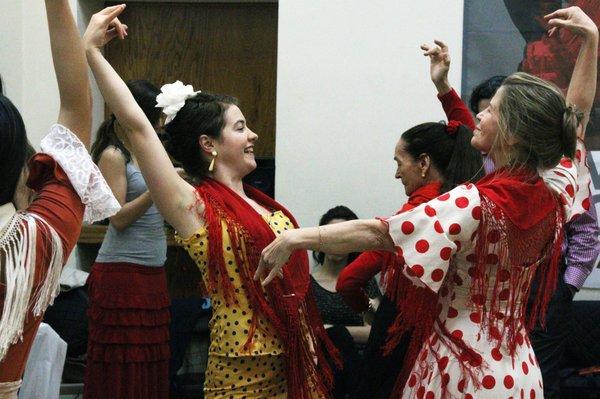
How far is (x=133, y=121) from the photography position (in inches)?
87.3

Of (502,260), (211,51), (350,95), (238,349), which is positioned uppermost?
(211,51)

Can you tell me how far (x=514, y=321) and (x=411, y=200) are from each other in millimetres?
654

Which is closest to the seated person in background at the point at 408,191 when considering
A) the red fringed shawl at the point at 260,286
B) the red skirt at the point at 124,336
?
the red fringed shawl at the point at 260,286

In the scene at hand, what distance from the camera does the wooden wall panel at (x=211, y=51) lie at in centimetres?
487

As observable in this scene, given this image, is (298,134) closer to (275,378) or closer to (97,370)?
(97,370)

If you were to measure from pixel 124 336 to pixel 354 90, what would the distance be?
1662 mm

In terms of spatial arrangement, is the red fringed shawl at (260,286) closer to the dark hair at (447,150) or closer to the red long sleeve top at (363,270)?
the red long sleeve top at (363,270)

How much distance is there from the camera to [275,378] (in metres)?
2.34

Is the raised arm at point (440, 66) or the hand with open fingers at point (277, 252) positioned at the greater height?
the raised arm at point (440, 66)

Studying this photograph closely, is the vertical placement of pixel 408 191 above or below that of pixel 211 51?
below

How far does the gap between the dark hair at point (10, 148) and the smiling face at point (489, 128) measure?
1036mm

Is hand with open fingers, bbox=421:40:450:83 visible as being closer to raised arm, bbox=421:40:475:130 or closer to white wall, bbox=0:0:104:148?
raised arm, bbox=421:40:475:130

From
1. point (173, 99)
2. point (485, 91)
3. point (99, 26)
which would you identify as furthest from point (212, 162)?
point (485, 91)

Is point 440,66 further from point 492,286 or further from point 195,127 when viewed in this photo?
point 492,286
